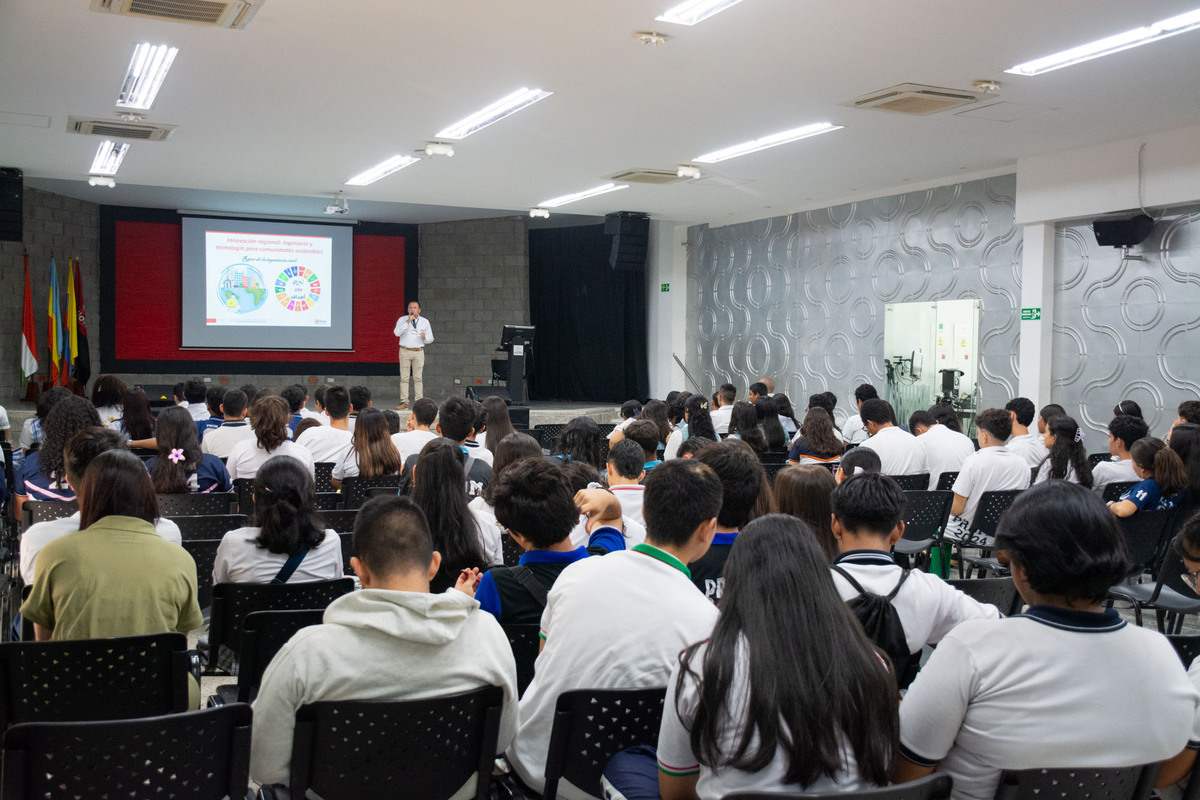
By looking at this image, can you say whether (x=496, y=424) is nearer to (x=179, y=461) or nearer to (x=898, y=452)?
(x=179, y=461)

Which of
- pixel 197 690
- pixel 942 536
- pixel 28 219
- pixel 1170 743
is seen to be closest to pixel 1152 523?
pixel 942 536

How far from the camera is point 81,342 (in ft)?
45.9

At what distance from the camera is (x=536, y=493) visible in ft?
9.28

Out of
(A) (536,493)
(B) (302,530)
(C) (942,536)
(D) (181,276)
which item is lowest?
(C) (942,536)

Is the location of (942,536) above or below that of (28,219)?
below

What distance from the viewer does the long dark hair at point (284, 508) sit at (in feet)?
10.9

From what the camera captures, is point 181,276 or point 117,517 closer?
point 117,517

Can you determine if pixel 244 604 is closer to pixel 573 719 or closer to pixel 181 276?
pixel 573 719

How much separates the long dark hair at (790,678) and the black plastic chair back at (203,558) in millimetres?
2604

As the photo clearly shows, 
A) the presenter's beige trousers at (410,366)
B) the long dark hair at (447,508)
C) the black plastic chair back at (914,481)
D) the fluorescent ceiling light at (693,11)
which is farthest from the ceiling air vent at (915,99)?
the presenter's beige trousers at (410,366)

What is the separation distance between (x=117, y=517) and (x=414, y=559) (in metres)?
1.18

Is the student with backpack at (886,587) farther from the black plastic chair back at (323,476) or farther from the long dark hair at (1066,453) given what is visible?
the black plastic chair back at (323,476)

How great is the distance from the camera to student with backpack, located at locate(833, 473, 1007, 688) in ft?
8.28

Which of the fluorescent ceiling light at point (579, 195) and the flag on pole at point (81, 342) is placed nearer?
the fluorescent ceiling light at point (579, 195)
